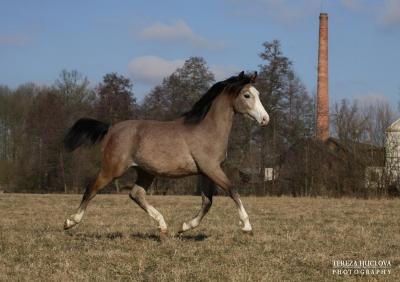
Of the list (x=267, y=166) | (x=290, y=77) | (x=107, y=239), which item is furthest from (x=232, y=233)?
(x=290, y=77)

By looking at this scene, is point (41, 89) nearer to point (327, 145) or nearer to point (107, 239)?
point (327, 145)

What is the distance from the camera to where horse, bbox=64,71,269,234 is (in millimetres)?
9422

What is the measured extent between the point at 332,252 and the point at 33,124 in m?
Answer: 47.3

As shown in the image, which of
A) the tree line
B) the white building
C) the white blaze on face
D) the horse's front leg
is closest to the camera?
the horse's front leg

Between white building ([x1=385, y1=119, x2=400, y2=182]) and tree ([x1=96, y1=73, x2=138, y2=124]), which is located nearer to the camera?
white building ([x1=385, y1=119, x2=400, y2=182])

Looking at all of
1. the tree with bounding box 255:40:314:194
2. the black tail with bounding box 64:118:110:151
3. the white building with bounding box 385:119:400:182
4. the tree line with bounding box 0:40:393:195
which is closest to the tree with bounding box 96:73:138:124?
the tree line with bounding box 0:40:393:195

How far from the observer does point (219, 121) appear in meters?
9.76

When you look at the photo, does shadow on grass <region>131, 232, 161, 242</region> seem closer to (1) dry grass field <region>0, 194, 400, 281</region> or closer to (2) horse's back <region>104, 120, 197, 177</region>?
(1) dry grass field <region>0, 194, 400, 281</region>

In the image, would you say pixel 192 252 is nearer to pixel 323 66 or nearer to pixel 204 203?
pixel 204 203

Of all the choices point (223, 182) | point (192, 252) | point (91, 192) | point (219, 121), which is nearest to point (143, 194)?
point (91, 192)

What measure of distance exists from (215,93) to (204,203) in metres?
1.79

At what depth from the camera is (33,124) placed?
173ft

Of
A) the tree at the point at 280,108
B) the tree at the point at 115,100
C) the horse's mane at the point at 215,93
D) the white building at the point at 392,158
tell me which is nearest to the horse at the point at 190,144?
the horse's mane at the point at 215,93

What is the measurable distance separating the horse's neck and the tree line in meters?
27.0
